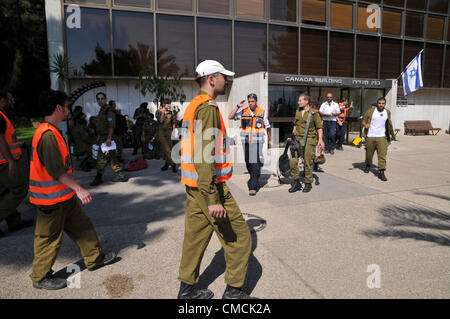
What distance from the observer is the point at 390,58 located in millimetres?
16234

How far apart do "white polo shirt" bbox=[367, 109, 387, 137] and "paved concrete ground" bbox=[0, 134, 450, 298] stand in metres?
1.28

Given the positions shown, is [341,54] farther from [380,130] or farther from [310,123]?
[310,123]

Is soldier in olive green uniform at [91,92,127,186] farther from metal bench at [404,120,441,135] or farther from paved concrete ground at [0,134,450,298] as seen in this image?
metal bench at [404,120,441,135]

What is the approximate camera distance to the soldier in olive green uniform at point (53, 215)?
267cm

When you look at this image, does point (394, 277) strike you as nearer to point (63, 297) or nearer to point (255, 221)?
point (255, 221)

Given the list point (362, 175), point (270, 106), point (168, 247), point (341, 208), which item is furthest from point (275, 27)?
point (168, 247)

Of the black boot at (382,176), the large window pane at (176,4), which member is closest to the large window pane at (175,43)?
the large window pane at (176,4)

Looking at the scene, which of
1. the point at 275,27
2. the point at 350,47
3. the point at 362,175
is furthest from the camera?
the point at 350,47

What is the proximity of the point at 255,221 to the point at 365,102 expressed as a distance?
13.8 m

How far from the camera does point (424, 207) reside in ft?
16.2

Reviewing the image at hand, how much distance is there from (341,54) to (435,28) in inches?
270

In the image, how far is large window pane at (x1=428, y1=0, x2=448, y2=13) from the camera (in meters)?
17.0

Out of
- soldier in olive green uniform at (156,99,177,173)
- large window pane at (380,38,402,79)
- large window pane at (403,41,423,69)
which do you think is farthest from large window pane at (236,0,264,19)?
large window pane at (403,41,423,69)

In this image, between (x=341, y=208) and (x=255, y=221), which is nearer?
(x=255, y=221)
